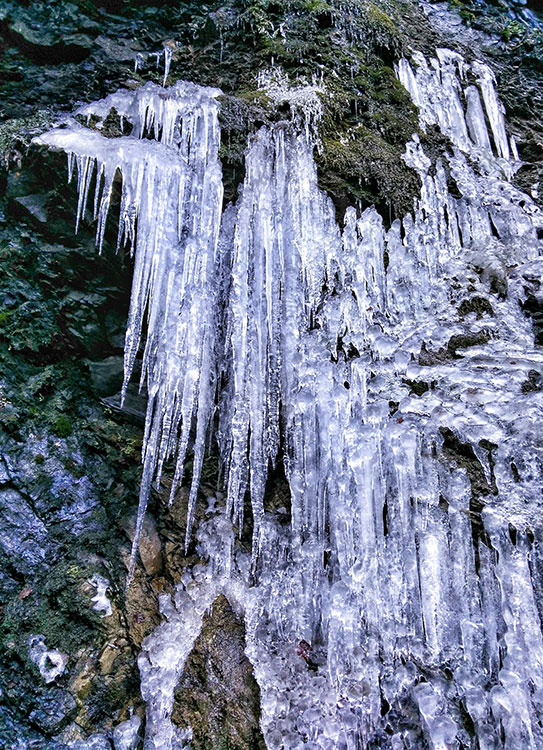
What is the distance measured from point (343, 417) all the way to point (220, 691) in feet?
6.96

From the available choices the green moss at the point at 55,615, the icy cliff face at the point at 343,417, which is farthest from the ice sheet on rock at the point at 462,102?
the green moss at the point at 55,615

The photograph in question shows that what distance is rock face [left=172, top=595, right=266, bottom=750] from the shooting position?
4.05 m

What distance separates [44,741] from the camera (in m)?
3.87

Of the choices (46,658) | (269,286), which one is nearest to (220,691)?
(46,658)

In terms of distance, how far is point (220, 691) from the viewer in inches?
166

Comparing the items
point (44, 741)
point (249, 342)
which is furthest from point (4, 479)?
point (249, 342)

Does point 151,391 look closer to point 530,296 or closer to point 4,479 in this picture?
point 4,479

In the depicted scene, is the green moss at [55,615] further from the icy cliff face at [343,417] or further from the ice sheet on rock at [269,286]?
the ice sheet on rock at [269,286]

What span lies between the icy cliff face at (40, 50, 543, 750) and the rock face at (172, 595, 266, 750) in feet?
0.35

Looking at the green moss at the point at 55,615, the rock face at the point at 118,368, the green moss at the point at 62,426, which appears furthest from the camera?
the green moss at the point at 62,426

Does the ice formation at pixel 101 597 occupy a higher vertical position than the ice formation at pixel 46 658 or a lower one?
higher

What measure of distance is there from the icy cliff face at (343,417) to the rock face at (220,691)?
106 millimetres

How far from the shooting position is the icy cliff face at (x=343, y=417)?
3.80 m

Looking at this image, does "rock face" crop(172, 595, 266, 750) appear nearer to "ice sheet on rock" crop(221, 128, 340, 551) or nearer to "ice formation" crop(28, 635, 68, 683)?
"ice sheet on rock" crop(221, 128, 340, 551)
